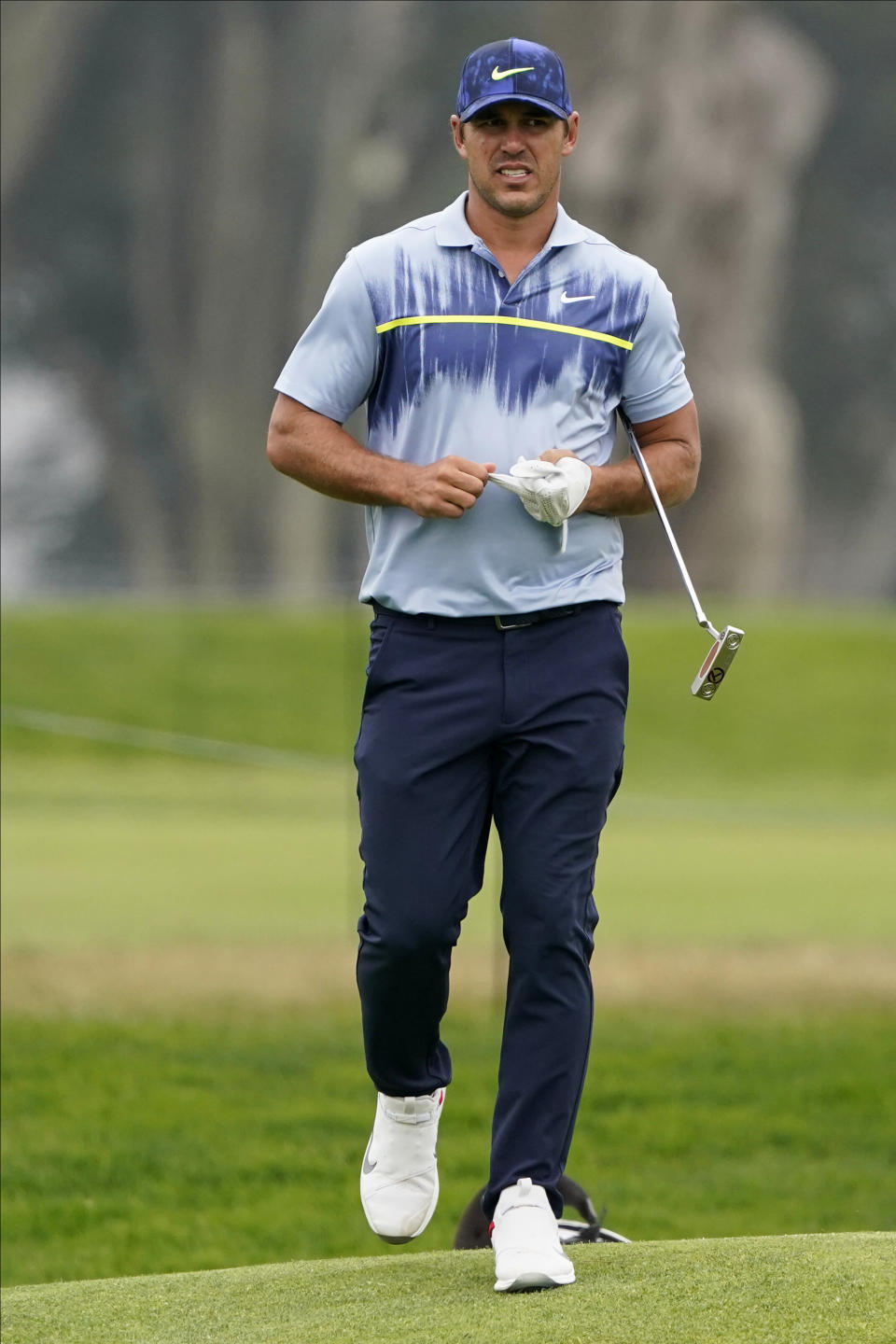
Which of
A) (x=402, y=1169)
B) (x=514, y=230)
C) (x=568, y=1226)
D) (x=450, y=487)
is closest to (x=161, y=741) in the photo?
(x=568, y=1226)

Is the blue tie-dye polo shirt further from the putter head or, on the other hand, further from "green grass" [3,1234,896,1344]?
"green grass" [3,1234,896,1344]

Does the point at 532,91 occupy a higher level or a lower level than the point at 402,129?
lower

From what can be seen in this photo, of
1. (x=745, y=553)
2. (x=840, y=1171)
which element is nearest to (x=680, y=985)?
(x=840, y=1171)

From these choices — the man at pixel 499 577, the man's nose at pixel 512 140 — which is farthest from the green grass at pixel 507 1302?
the man's nose at pixel 512 140

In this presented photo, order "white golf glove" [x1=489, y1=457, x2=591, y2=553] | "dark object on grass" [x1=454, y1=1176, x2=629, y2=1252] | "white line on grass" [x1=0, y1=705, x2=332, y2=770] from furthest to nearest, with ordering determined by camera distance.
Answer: "white line on grass" [x1=0, y1=705, x2=332, y2=770], "dark object on grass" [x1=454, y1=1176, x2=629, y2=1252], "white golf glove" [x1=489, y1=457, x2=591, y2=553]

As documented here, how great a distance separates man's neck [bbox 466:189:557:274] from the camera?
171 inches

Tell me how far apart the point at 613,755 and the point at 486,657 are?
12.2 inches

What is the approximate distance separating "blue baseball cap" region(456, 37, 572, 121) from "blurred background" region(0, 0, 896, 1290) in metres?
3.52

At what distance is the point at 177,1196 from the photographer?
7.15 m

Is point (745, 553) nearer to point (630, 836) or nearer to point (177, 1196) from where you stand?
point (630, 836)

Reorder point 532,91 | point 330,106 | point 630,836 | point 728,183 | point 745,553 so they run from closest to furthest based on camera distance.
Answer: point 532,91
point 630,836
point 745,553
point 728,183
point 330,106

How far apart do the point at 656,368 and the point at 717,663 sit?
60 cm

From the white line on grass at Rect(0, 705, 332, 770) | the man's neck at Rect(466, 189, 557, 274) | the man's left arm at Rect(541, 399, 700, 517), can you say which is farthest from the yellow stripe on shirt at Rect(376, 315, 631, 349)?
the white line on grass at Rect(0, 705, 332, 770)

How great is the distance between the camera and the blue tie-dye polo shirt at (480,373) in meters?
4.29
